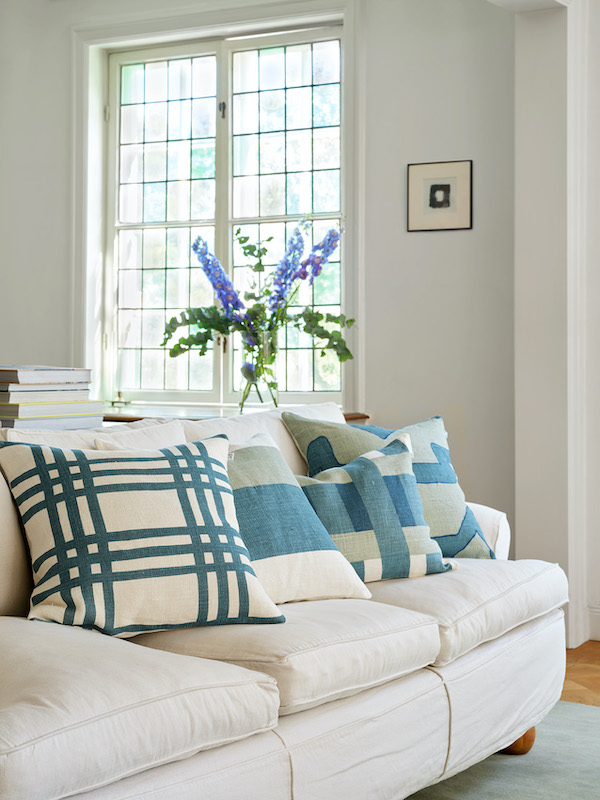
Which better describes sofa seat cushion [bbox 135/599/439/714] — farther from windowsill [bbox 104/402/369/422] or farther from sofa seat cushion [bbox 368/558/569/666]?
windowsill [bbox 104/402/369/422]

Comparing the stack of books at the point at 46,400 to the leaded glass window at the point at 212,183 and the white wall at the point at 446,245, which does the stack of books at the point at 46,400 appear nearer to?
the leaded glass window at the point at 212,183

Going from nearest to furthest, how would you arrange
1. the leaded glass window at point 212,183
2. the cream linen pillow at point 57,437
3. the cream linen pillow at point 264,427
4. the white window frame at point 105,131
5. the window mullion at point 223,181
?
1. the cream linen pillow at point 57,437
2. the cream linen pillow at point 264,427
3. the white window frame at point 105,131
4. the leaded glass window at point 212,183
5. the window mullion at point 223,181

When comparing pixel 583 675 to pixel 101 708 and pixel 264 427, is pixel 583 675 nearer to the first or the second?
pixel 264 427

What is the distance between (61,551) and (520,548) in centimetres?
252

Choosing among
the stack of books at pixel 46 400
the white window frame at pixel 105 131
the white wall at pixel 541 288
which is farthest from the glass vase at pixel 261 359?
the white wall at pixel 541 288

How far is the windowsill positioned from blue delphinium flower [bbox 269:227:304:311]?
0.56 meters

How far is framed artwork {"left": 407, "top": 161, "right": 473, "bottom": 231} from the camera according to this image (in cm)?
427

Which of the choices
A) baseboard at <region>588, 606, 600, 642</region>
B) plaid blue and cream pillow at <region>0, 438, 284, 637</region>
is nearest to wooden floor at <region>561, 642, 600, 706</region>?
baseboard at <region>588, 606, 600, 642</region>

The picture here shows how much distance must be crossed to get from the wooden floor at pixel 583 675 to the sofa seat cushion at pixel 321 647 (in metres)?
1.37

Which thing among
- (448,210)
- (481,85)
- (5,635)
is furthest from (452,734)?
(481,85)

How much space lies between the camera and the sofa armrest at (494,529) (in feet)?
9.71

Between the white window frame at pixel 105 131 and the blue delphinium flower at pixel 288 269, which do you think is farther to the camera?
the white window frame at pixel 105 131

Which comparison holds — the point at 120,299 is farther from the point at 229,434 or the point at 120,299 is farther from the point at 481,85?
the point at 229,434

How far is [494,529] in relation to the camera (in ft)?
9.75
